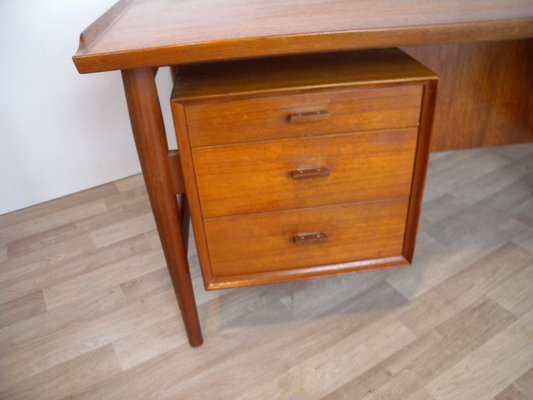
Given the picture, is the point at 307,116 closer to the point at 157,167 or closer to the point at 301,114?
the point at 301,114

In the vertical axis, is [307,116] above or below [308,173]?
above

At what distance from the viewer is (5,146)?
156 centimetres

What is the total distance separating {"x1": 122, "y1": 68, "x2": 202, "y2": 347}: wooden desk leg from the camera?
0.74 meters

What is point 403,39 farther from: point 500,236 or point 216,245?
point 500,236

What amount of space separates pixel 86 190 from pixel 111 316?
2.43 ft

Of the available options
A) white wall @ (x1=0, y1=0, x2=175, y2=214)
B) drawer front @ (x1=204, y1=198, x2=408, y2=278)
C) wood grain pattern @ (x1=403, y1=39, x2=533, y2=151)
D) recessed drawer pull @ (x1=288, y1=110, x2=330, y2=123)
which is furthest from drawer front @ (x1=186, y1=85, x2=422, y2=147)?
white wall @ (x1=0, y1=0, x2=175, y2=214)

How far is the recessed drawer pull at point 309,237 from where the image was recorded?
94 centimetres

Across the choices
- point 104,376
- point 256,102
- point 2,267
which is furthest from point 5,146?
point 256,102

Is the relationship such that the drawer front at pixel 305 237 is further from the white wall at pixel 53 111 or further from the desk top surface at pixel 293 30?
the white wall at pixel 53 111

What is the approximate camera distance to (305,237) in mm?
937

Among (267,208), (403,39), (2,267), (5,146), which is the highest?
(403,39)

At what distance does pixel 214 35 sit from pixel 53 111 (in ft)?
3.60

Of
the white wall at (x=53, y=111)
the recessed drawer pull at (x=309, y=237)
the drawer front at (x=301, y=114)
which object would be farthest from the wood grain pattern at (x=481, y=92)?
the white wall at (x=53, y=111)

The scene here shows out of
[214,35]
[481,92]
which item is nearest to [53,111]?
[214,35]
